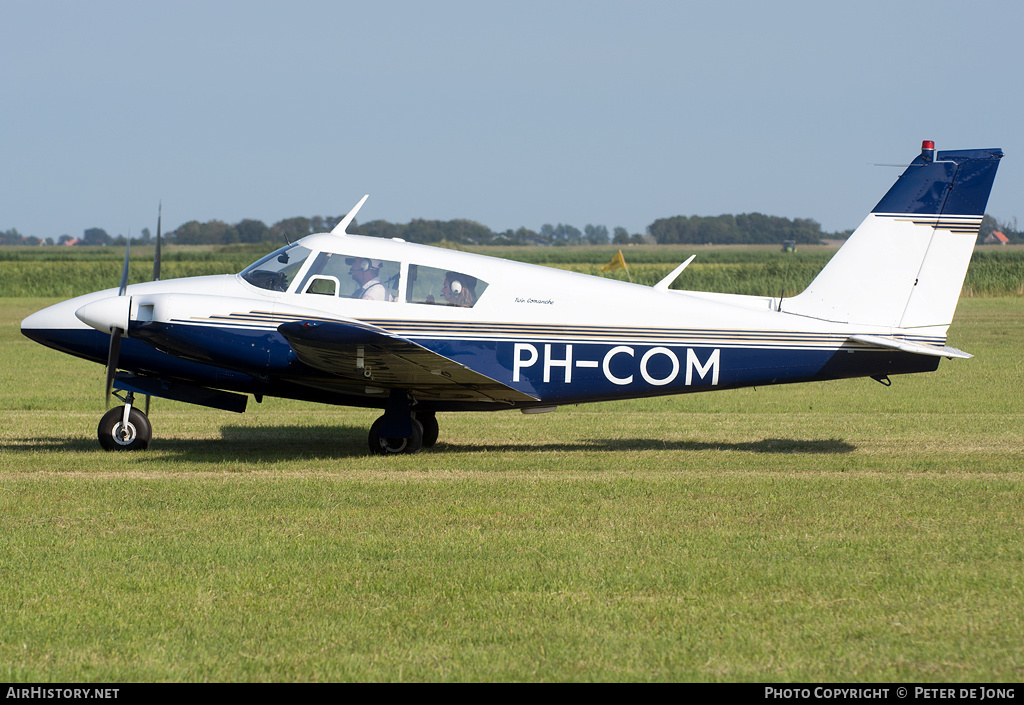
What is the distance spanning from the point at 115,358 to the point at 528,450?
4.45 m

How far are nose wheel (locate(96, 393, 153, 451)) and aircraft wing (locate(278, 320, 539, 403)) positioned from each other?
2153 mm

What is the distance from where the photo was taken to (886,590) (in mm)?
5805

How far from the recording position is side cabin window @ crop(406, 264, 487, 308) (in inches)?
412

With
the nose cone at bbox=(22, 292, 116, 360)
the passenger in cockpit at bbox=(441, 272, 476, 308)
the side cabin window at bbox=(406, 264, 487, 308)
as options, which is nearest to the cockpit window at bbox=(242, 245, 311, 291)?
the side cabin window at bbox=(406, 264, 487, 308)

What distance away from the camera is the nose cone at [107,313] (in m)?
9.88

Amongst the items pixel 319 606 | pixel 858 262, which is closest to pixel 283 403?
pixel 858 262

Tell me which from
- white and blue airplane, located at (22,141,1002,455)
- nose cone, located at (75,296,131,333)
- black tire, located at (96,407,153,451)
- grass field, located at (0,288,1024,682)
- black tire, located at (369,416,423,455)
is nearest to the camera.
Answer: grass field, located at (0,288,1024,682)

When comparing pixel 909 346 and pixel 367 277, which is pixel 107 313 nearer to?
pixel 367 277

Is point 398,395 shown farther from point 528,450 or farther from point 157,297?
point 157,297

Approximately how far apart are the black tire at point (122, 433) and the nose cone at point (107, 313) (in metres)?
1.13

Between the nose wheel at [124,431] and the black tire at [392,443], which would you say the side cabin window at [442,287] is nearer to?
the black tire at [392,443]

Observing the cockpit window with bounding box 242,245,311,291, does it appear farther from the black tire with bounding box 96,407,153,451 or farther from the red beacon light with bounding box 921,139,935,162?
the red beacon light with bounding box 921,139,935,162

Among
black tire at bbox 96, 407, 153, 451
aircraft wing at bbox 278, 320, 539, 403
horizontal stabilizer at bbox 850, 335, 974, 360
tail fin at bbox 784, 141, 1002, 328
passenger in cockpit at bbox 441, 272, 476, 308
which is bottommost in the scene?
black tire at bbox 96, 407, 153, 451

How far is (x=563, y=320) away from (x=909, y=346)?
140 inches
